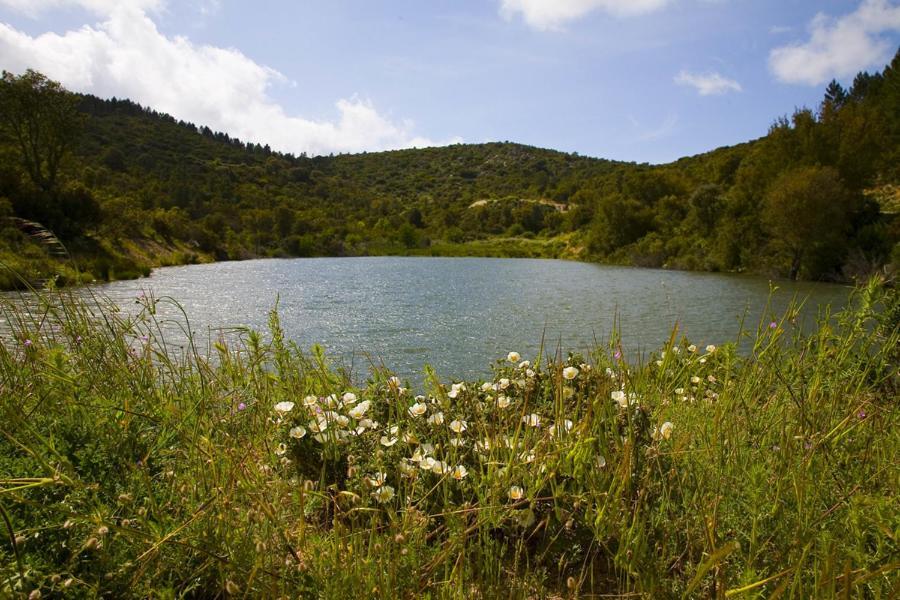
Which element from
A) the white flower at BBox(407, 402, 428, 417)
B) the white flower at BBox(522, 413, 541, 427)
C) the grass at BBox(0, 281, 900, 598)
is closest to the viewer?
the grass at BBox(0, 281, 900, 598)

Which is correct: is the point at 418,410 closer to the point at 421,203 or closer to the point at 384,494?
the point at 384,494

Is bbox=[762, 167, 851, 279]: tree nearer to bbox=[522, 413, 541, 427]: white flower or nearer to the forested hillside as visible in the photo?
the forested hillside

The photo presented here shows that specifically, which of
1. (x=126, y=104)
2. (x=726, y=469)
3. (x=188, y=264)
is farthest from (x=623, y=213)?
(x=126, y=104)

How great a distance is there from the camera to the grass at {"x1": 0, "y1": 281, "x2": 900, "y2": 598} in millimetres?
1411

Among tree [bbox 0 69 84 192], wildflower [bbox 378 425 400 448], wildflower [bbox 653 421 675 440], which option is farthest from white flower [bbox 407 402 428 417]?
tree [bbox 0 69 84 192]

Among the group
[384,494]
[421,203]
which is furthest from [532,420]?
[421,203]

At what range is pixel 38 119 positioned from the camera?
26516mm

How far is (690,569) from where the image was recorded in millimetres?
1609

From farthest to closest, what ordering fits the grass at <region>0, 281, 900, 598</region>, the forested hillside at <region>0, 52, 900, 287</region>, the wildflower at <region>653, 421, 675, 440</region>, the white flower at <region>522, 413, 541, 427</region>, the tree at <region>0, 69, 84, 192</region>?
the tree at <region>0, 69, 84, 192</region>, the forested hillside at <region>0, 52, 900, 287</region>, the white flower at <region>522, 413, 541, 427</region>, the wildflower at <region>653, 421, 675, 440</region>, the grass at <region>0, 281, 900, 598</region>

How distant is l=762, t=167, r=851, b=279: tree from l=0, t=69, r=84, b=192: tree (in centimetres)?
3940

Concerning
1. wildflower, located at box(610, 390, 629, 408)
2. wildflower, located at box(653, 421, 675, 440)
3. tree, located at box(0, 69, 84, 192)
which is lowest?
wildflower, located at box(653, 421, 675, 440)

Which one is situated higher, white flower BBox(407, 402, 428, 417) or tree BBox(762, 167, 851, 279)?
tree BBox(762, 167, 851, 279)

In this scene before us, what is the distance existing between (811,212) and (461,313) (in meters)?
22.3

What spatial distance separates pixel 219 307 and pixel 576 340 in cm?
1071
